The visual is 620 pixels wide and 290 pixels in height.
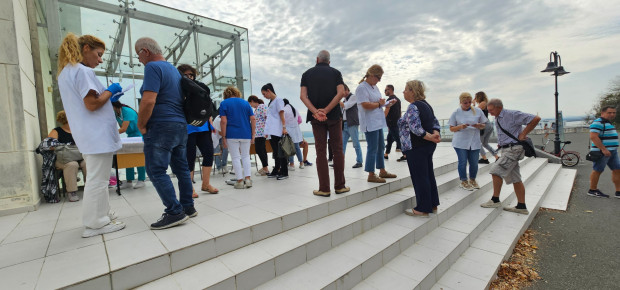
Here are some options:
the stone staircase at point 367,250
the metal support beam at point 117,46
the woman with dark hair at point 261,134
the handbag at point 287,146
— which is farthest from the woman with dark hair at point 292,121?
the metal support beam at point 117,46

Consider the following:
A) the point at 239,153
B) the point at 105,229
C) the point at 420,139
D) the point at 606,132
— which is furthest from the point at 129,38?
the point at 606,132

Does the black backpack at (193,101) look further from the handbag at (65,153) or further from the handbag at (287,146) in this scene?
the handbag at (65,153)

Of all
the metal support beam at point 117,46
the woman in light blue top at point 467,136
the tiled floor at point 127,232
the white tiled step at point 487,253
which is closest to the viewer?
the tiled floor at point 127,232

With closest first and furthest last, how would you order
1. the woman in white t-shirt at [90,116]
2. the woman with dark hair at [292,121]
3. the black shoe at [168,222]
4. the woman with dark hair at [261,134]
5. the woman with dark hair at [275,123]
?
the woman in white t-shirt at [90,116]
the black shoe at [168,222]
the woman with dark hair at [275,123]
the woman with dark hair at [261,134]
the woman with dark hair at [292,121]

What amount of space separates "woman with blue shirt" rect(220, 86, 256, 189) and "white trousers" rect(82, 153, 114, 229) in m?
1.84

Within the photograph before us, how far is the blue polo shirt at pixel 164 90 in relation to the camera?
243cm

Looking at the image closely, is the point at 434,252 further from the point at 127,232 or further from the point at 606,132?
the point at 606,132

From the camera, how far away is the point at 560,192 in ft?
19.8

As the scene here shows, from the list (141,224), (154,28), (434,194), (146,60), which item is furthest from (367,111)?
(154,28)

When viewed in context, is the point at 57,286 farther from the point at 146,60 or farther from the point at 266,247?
the point at 146,60

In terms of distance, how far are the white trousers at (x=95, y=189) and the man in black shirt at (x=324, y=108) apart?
2.30 m

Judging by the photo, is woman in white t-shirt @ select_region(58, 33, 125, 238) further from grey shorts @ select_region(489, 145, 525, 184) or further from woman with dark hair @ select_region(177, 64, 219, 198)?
grey shorts @ select_region(489, 145, 525, 184)

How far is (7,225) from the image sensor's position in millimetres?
2996

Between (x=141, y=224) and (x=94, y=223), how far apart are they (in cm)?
41
